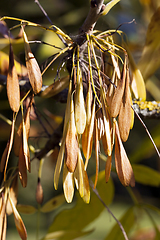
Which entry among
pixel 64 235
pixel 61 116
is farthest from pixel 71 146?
pixel 61 116

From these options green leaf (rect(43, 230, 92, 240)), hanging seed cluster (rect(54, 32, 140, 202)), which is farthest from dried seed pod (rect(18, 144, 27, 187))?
green leaf (rect(43, 230, 92, 240))

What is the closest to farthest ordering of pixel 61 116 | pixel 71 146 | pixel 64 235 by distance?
pixel 71 146
pixel 64 235
pixel 61 116

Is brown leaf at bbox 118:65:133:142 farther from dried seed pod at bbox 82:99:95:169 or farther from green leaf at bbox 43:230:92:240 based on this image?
green leaf at bbox 43:230:92:240

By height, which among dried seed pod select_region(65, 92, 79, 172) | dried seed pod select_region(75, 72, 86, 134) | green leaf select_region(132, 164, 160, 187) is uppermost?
dried seed pod select_region(75, 72, 86, 134)

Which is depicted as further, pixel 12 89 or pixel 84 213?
pixel 84 213

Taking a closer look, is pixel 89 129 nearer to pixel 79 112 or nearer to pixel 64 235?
pixel 79 112

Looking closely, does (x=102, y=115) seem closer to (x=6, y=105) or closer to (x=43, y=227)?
(x=6, y=105)
